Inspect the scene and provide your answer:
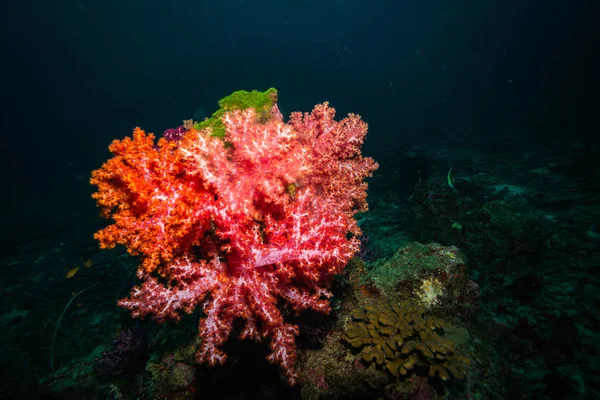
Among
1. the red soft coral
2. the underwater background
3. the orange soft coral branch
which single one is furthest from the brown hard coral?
the orange soft coral branch

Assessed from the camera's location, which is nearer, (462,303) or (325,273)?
(325,273)

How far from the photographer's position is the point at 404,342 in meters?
3.31

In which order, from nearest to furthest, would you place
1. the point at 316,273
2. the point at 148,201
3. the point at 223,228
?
the point at 148,201, the point at 223,228, the point at 316,273

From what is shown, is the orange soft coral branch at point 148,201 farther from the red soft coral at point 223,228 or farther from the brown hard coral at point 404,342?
the brown hard coral at point 404,342

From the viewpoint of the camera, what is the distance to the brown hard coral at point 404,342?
3020 millimetres

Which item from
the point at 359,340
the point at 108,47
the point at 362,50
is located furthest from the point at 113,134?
the point at 362,50

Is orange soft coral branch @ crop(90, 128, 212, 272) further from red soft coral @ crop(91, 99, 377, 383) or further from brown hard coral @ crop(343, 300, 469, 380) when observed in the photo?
brown hard coral @ crop(343, 300, 469, 380)

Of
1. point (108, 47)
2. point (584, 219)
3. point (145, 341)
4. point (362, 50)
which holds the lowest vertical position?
point (145, 341)

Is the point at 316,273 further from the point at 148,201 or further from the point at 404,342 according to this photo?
the point at 148,201

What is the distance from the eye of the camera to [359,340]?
11.5 ft

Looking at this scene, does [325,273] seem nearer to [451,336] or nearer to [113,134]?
[451,336]

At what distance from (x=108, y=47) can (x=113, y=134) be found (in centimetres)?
2945

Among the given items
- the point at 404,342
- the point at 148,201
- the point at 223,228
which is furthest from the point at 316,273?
the point at 148,201

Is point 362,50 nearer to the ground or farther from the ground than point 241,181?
farther from the ground
